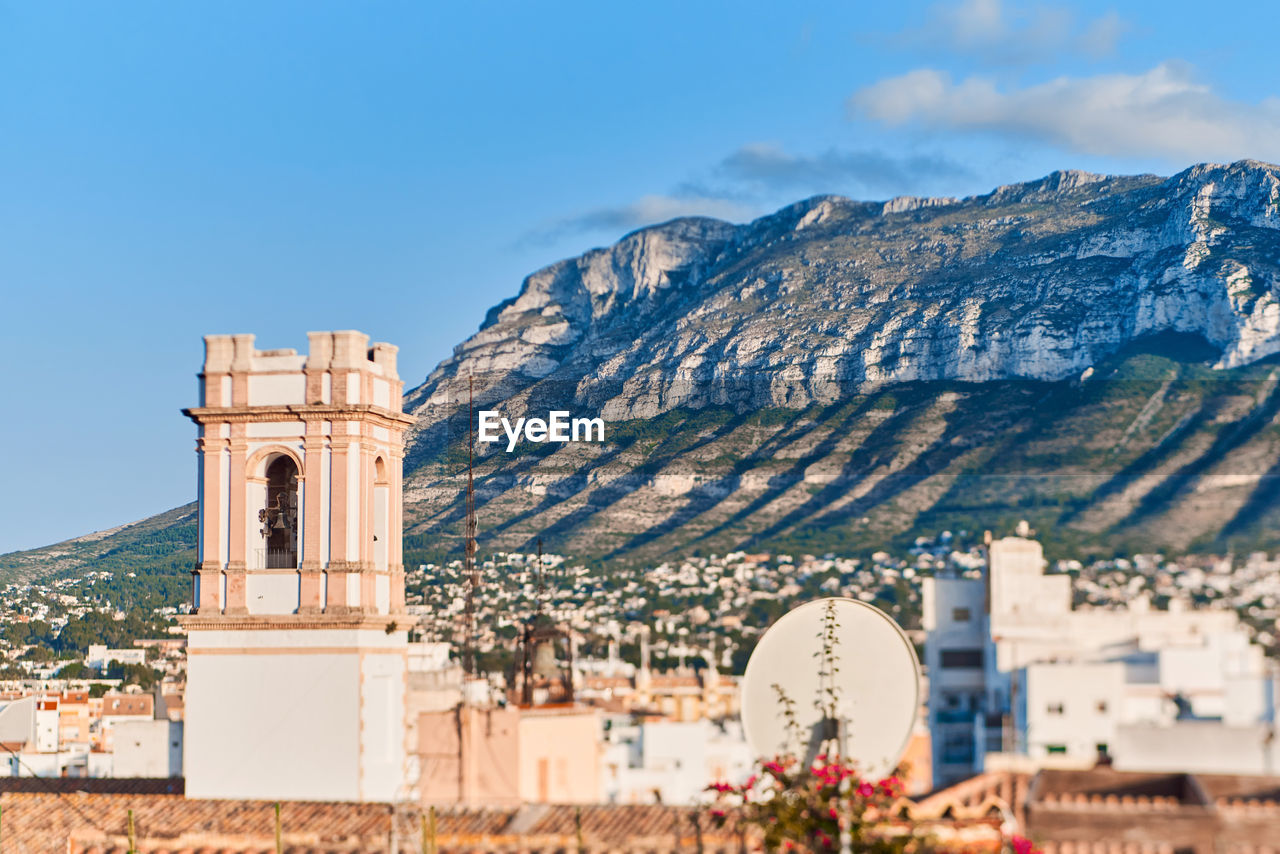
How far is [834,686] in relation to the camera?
27375 millimetres

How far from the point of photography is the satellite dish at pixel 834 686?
26953 millimetres

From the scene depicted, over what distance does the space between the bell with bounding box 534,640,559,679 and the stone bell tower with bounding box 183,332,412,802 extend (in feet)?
8.57

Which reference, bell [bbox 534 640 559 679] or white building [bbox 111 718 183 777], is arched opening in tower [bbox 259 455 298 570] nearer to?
bell [bbox 534 640 559 679]

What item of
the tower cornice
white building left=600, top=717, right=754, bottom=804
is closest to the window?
white building left=600, top=717, right=754, bottom=804

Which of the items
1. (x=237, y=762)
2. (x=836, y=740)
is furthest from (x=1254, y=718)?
(x=237, y=762)

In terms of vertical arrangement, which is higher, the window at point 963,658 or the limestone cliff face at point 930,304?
the limestone cliff face at point 930,304

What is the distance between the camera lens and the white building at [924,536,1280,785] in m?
23.8

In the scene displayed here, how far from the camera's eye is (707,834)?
27.3 m

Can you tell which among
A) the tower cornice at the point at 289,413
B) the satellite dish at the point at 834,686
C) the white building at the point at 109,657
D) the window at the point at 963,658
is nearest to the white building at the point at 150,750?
the tower cornice at the point at 289,413

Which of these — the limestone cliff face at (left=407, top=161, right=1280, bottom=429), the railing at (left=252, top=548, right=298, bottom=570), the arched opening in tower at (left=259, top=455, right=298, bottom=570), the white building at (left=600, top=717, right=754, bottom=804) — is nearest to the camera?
the white building at (left=600, top=717, right=754, bottom=804)

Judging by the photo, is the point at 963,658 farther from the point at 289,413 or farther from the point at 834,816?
the point at 289,413

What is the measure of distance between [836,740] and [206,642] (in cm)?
1275

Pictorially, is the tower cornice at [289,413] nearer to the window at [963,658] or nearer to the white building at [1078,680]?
the white building at [1078,680]

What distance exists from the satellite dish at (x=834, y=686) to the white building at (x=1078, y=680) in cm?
151
